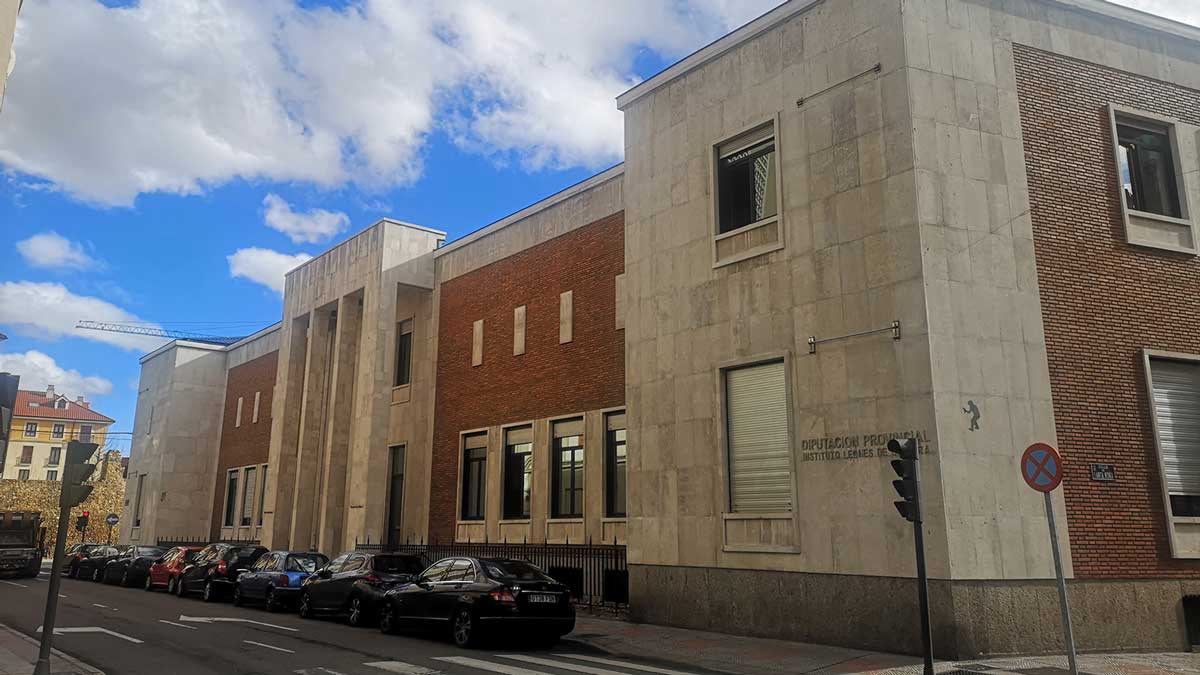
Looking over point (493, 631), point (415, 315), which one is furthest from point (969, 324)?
point (415, 315)

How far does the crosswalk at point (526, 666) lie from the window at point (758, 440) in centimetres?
395

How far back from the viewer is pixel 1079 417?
13.8 m

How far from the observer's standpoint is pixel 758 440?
1560 cm

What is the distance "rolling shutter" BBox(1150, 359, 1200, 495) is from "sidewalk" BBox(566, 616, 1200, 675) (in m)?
2.78

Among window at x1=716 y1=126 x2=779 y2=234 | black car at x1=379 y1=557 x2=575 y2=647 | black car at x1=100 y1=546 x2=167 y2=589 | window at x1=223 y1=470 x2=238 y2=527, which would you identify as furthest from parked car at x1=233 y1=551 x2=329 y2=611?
window at x1=223 y1=470 x2=238 y2=527

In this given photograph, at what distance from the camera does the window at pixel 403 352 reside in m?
29.7

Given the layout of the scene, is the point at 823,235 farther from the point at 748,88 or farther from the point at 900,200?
the point at 748,88

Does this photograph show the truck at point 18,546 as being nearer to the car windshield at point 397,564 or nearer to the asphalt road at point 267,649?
the asphalt road at point 267,649

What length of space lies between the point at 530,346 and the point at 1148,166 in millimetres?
14732

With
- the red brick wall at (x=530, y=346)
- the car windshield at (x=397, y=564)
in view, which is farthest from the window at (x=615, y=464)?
the car windshield at (x=397, y=564)

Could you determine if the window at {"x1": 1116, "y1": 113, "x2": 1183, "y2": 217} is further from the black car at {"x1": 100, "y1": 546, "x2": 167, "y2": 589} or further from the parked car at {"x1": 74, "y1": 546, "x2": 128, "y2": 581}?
the parked car at {"x1": 74, "y1": 546, "x2": 128, "y2": 581}

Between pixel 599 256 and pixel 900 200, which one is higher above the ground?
pixel 599 256

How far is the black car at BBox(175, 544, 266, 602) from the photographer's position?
24281mm

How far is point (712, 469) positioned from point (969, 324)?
16.7 ft
